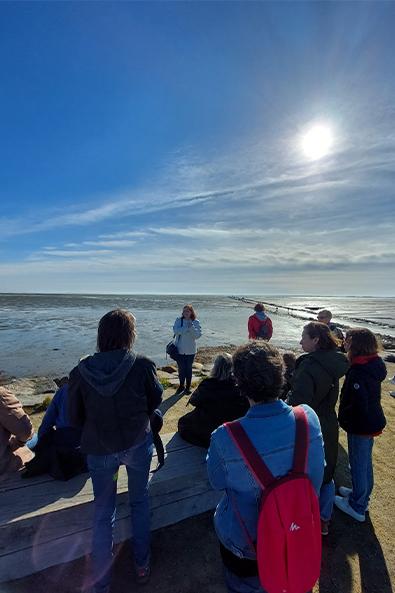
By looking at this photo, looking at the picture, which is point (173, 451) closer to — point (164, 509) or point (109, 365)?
point (164, 509)

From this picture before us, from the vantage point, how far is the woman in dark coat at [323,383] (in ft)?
10.9

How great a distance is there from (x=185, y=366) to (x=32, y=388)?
540cm

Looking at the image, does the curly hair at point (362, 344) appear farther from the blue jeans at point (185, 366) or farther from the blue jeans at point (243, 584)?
the blue jeans at point (185, 366)

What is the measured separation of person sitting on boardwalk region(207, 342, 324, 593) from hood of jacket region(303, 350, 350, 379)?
1.54m

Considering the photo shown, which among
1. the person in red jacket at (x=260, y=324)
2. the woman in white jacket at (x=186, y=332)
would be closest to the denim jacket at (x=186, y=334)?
the woman in white jacket at (x=186, y=332)

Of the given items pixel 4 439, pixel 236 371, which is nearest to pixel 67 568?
pixel 4 439

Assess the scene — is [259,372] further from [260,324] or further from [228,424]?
[260,324]

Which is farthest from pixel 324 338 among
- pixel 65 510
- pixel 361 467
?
pixel 65 510

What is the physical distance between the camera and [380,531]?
3.72 metres

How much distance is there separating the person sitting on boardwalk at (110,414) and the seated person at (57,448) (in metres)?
0.90

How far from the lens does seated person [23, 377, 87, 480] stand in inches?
134

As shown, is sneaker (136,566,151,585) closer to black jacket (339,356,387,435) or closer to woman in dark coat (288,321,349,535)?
woman in dark coat (288,321,349,535)

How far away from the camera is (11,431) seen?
3.32 meters

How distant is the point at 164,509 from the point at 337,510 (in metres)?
2.25
